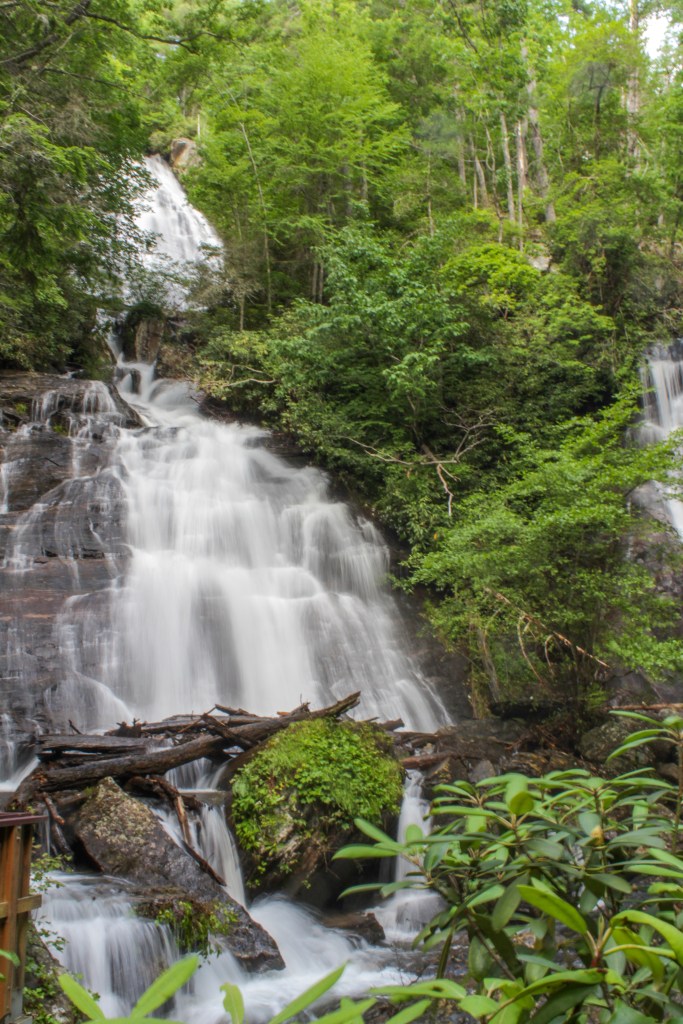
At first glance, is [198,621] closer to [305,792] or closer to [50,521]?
[50,521]

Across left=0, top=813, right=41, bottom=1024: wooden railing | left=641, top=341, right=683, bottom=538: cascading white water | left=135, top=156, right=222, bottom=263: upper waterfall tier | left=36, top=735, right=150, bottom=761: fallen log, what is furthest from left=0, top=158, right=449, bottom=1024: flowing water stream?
left=135, top=156, right=222, bottom=263: upper waterfall tier

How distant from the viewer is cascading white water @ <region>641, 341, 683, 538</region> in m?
14.9

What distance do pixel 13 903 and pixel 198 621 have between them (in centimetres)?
692

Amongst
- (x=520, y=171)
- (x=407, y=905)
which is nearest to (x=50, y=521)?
(x=407, y=905)

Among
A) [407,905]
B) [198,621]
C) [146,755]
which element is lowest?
[407,905]

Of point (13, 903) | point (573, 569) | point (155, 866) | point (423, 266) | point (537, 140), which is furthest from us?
point (537, 140)

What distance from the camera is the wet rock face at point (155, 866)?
16.7ft

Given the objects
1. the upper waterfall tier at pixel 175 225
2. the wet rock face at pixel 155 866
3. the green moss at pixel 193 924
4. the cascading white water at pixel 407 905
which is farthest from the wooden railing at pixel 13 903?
the upper waterfall tier at pixel 175 225

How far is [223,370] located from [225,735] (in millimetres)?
10862

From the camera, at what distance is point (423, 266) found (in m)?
14.2

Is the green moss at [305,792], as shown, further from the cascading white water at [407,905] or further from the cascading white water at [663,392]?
the cascading white water at [663,392]

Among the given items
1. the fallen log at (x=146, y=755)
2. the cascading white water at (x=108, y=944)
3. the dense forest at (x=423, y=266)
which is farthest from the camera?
the dense forest at (x=423, y=266)

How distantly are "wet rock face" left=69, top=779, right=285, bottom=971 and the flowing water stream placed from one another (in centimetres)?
17

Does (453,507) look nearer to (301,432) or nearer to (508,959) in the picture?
(301,432)
